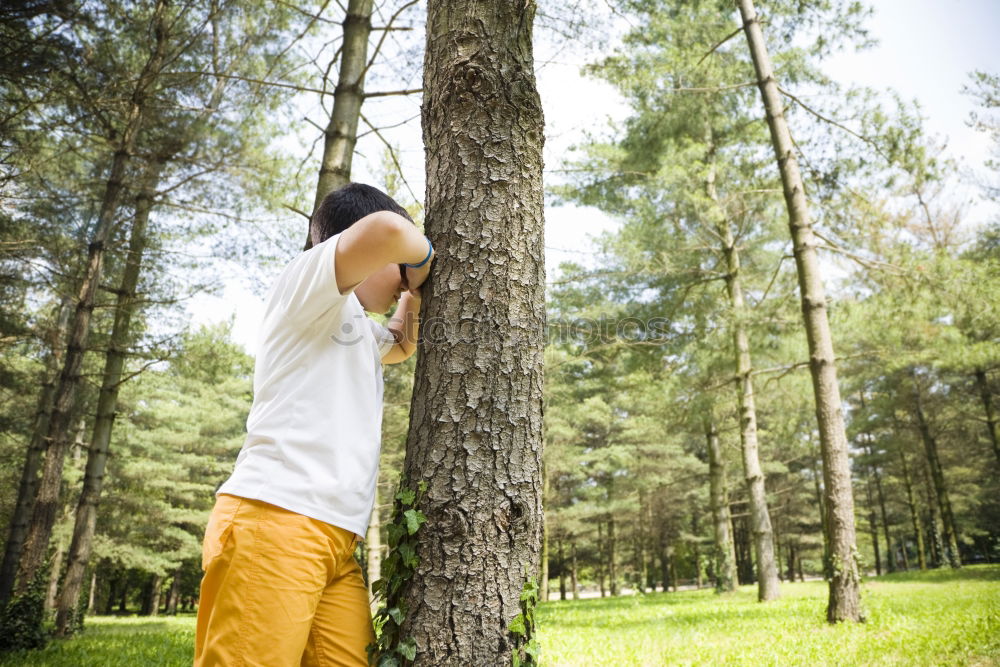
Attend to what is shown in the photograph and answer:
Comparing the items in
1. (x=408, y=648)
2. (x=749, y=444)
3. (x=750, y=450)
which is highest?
(x=749, y=444)

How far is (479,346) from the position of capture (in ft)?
5.93

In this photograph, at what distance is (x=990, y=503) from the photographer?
24.6 metres

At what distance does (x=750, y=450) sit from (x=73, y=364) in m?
11.5

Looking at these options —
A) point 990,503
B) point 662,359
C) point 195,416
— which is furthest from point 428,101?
point 990,503

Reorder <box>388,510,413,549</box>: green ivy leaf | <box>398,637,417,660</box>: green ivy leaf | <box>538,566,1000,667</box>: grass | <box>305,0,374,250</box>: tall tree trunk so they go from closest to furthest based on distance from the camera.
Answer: <box>398,637,417,660</box>: green ivy leaf
<box>388,510,413,549</box>: green ivy leaf
<box>538,566,1000,667</box>: grass
<box>305,0,374,250</box>: tall tree trunk

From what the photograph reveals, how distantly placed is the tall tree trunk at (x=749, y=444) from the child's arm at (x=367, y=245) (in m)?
9.85

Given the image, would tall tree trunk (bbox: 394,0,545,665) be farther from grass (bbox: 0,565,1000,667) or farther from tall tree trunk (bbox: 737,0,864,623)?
tall tree trunk (bbox: 737,0,864,623)

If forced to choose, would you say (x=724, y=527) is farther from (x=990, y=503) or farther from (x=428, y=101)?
(x=990, y=503)

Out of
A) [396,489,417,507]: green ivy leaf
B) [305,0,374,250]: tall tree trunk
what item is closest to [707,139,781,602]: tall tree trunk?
[305,0,374,250]: tall tree trunk

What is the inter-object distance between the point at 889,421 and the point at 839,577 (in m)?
20.5

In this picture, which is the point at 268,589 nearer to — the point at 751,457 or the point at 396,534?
the point at 396,534

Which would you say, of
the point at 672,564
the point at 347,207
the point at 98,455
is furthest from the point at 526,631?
the point at 672,564

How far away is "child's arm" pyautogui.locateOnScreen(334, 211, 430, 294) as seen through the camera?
153cm

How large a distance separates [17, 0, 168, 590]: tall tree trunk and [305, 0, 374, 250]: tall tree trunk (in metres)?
3.66
